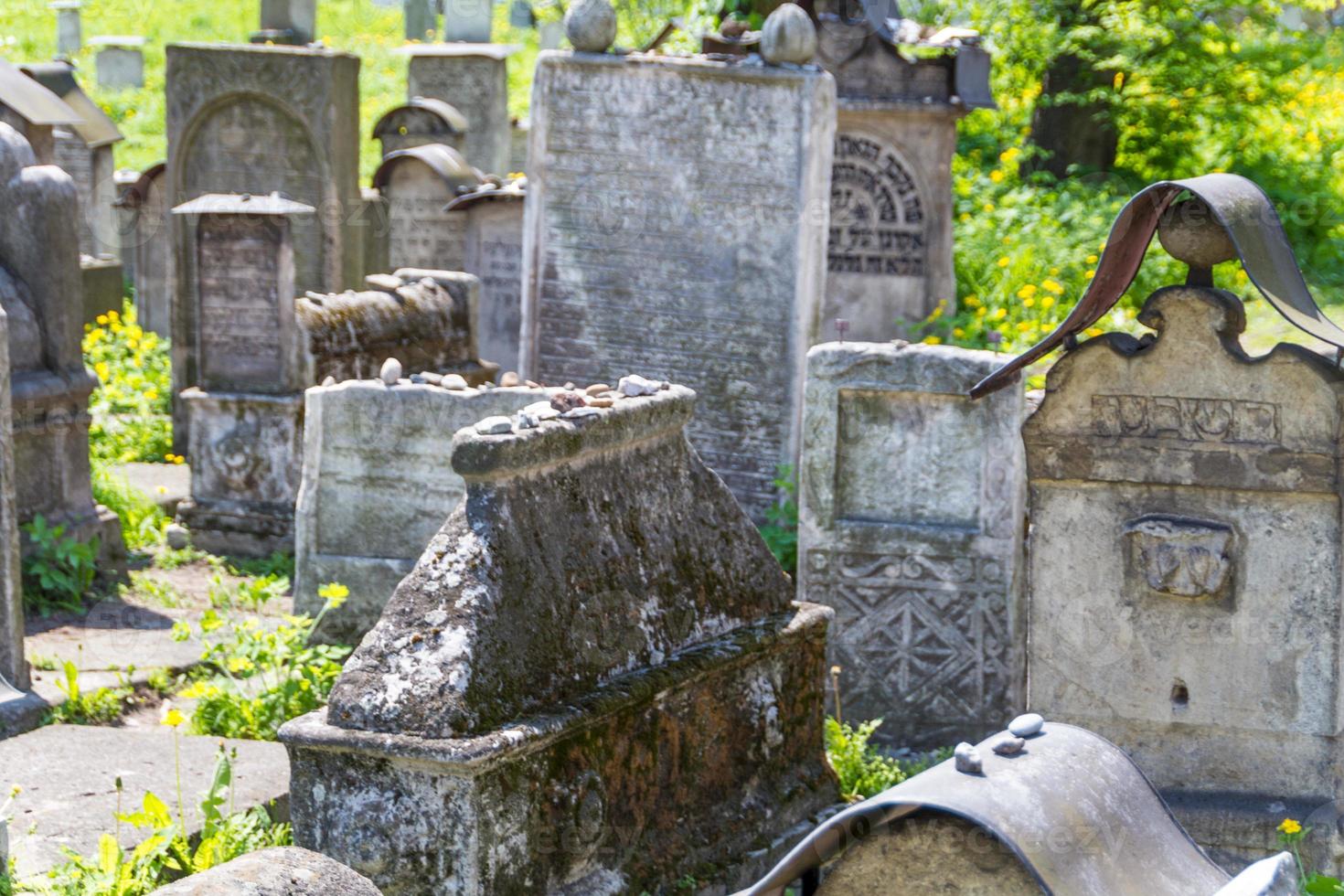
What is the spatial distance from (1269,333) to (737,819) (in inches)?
325

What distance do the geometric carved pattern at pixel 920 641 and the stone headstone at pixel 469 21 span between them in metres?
13.6

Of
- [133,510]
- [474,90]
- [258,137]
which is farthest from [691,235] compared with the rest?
[474,90]

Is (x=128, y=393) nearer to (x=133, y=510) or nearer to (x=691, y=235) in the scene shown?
(x=133, y=510)

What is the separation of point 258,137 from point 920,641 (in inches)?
239

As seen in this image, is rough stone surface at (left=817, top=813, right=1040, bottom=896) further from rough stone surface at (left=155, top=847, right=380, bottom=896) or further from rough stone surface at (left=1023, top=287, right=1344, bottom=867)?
rough stone surface at (left=1023, top=287, right=1344, bottom=867)

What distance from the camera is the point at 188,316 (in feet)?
34.3

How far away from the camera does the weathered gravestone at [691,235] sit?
7809mm

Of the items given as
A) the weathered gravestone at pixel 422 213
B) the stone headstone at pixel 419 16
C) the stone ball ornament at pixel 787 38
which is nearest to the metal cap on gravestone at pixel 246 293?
the stone ball ornament at pixel 787 38

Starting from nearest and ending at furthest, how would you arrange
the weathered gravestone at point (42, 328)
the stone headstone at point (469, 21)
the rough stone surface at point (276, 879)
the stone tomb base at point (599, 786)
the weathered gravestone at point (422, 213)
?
1. the rough stone surface at point (276, 879)
2. the stone tomb base at point (599, 786)
3. the weathered gravestone at point (42, 328)
4. the weathered gravestone at point (422, 213)
5. the stone headstone at point (469, 21)

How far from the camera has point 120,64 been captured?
21906 mm

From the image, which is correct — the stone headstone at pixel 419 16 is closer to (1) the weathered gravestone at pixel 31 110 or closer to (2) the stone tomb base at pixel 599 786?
(1) the weathered gravestone at pixel 31 110

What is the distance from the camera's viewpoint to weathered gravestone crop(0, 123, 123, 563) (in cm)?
739

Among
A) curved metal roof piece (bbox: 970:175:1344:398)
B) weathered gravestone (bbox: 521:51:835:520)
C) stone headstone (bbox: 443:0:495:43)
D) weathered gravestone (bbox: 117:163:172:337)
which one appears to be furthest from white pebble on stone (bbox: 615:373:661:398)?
stone headstone (bbox: 443:0:495:43)

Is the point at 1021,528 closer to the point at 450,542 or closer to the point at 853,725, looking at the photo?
the point at 853,725
